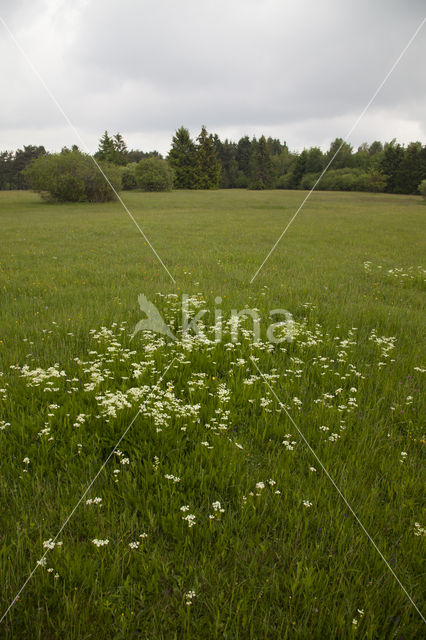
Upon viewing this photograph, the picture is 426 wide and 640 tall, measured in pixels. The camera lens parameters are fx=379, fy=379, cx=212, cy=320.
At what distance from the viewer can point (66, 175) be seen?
3809cm

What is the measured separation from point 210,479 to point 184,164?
6841 centimetres

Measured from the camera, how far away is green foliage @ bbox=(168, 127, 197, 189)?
6300 centimetres

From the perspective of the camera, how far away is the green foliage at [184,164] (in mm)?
63000

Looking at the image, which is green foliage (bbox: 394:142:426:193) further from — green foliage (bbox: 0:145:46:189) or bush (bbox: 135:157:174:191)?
green foliage (bbox: 0:145:46:189)

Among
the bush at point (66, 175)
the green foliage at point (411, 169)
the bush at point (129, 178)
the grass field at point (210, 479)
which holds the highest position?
the green foliage at point (411, 169)

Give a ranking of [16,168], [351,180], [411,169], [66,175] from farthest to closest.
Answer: [16,168] → [351,180] → [411,169] → [66,175]

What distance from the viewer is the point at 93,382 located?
13.1 ft

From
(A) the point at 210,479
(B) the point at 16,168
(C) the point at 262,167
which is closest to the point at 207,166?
(C) the point at 262,167

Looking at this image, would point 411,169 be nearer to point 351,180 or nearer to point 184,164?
point 351,180

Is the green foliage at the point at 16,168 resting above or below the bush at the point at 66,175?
above

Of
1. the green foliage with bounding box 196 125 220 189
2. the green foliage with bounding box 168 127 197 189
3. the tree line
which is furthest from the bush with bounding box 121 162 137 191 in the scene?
the green foliage with bounding box 196 125 220 189

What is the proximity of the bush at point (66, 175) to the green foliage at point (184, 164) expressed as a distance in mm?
26431

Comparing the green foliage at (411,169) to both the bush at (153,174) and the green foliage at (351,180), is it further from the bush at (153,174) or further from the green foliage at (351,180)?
the bush at (153,174)

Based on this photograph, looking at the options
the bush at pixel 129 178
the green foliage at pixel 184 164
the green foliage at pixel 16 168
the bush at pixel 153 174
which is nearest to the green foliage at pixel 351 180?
the green foliage at pixel 184 164
